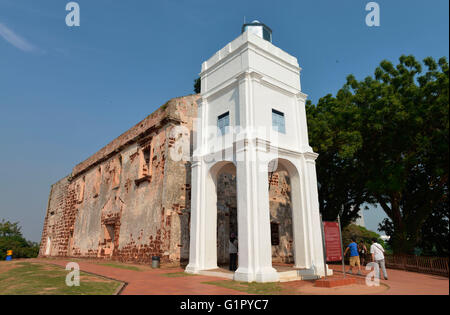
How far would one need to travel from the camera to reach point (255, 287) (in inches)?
279

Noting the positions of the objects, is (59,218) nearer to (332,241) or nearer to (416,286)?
(332,241)

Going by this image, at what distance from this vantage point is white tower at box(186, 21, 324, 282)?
345 inches

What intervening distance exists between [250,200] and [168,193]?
5101 mm

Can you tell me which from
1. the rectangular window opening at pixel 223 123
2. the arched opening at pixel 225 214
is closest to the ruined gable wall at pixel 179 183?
the arched opening at pixel 225 214

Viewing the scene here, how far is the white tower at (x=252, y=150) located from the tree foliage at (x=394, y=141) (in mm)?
3888

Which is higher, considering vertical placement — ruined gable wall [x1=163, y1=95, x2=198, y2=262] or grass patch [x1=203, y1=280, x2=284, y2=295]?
ruined gable wall [x1=163, y1=95, x2=198, y2=262]

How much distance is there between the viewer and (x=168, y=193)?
41.5 ft

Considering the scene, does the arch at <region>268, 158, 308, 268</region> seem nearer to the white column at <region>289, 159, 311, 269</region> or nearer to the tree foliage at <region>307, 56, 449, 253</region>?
the white column at <region>289, 159, 311, 269</region>

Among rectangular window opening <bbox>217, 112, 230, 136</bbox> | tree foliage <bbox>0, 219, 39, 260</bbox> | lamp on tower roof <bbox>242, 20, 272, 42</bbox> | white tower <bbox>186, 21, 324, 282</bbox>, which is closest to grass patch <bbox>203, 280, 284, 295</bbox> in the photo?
white tower <bbox>186, 21, 324, 282</bbox>

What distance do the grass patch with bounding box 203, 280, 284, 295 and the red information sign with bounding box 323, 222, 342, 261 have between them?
173 centimetres

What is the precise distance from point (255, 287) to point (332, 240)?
266 centimetres

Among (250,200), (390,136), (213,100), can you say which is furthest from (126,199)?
(390,136)

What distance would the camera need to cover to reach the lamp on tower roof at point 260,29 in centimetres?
1234
